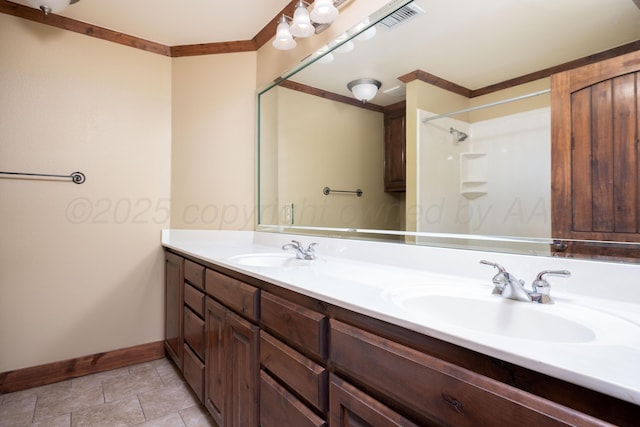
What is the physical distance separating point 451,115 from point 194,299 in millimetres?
1478

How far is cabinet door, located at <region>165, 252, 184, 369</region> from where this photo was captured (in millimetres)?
1943

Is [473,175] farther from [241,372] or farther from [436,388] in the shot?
[241,372]

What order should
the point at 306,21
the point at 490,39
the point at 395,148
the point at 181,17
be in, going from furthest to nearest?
the point at 181,17 → the point at 306,21 → the point at 395,148 → the point at 490,39

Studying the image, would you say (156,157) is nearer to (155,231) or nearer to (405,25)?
(155,231)

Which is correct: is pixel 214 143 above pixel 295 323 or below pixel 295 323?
above

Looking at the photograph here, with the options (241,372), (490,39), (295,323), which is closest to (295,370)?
(295,323)

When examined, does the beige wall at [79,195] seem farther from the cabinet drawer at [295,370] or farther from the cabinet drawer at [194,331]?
the cabinet drawer at [295,370]

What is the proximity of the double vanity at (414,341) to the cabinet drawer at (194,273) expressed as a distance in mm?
57

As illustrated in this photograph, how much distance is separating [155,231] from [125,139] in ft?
2.11

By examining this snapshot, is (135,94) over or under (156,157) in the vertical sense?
over

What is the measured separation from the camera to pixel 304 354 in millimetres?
915

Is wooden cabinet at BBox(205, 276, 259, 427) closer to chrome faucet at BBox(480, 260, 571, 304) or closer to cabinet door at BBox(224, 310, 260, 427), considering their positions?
cabinet door at BBox(224, 310, 260, 427)

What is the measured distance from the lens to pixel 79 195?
2061 millimetres

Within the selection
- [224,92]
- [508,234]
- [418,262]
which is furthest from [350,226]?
[224,92]
